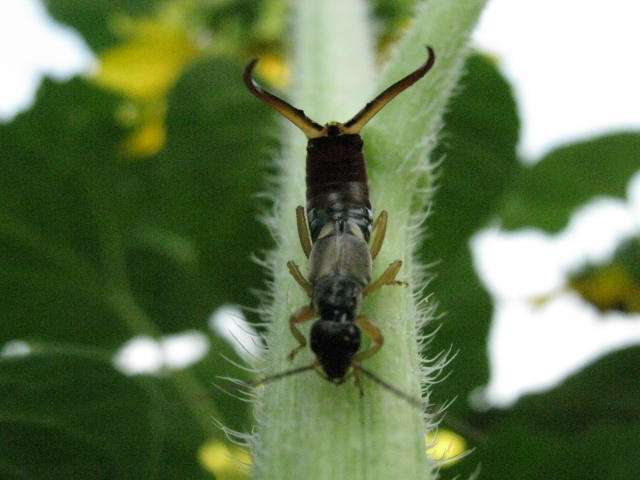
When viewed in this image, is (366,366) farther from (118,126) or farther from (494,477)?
(118,126)

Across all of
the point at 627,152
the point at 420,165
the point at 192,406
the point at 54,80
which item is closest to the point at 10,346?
the point at 192,406

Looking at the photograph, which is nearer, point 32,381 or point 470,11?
point 470,11

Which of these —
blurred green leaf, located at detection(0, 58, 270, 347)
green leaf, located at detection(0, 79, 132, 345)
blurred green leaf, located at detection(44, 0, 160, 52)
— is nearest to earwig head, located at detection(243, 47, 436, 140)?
blurred green leaf, located at detection(0, 58, 270, 347)

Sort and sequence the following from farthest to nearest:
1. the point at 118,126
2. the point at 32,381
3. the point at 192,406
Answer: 1. the point at 118,126
2. the point at 192,406
3. the point at 32,381

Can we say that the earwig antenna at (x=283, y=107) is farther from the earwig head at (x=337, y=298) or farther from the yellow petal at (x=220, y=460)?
the yellow petal at (x=220, y=460)

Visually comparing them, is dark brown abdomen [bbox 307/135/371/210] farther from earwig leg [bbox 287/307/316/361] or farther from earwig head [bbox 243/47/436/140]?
earwig leg [bbox 287/307/316/361]

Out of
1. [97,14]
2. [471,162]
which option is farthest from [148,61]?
[471,162]
